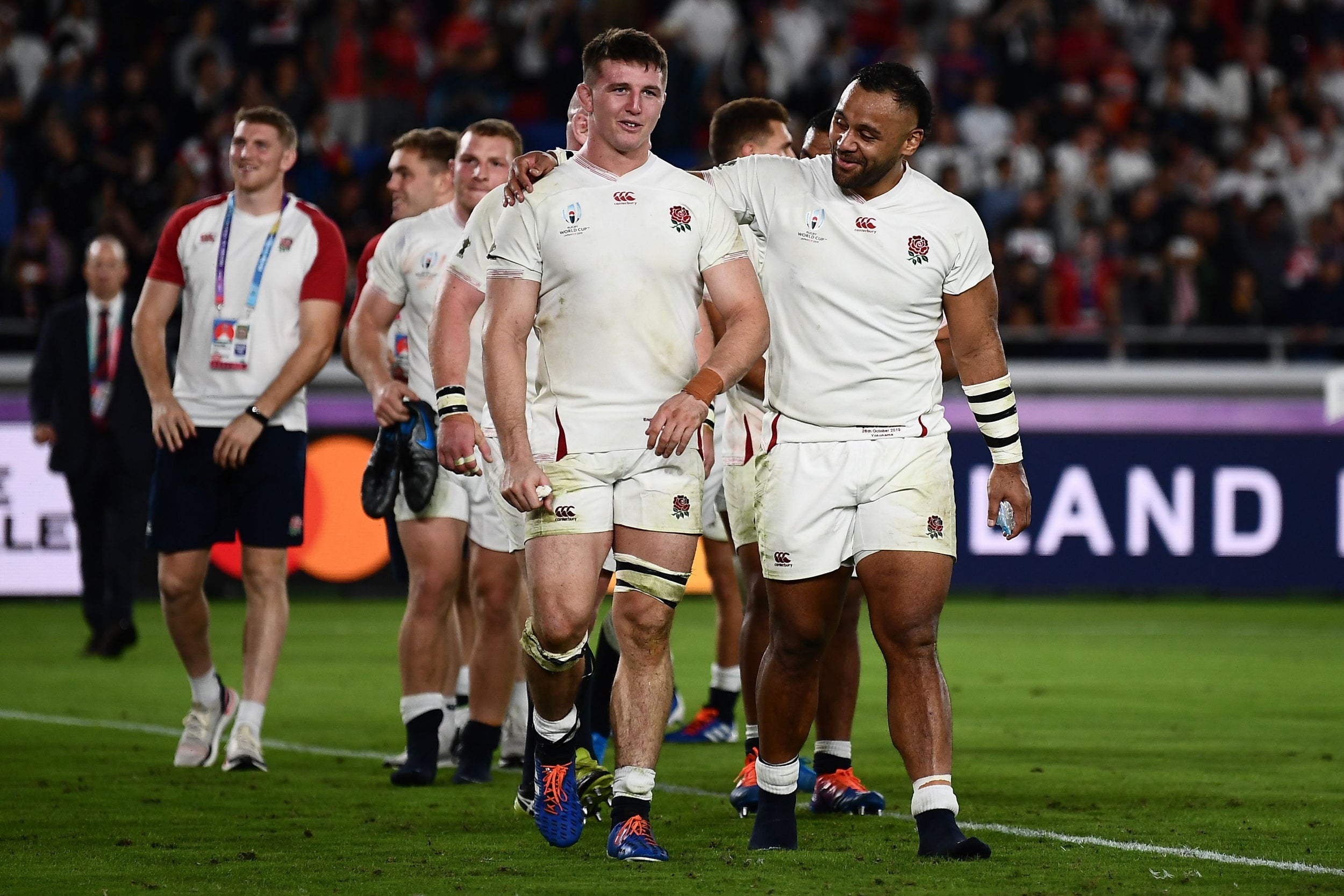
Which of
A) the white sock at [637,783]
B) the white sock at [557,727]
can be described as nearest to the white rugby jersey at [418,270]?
the white sock at [557,727]

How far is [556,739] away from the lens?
19.5 feet

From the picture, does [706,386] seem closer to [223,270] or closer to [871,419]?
[871,419]

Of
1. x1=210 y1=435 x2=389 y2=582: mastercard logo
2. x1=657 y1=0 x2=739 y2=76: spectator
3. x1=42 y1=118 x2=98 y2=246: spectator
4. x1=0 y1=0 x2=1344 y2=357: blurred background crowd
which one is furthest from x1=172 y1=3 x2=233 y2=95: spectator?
x1=210 y1=435 x2=389 y2=582: mastercard logo

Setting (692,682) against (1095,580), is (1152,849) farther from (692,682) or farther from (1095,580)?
(1095,580)

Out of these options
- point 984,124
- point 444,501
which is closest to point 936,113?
point 984,124

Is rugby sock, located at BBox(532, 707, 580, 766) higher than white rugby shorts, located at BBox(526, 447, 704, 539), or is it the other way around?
white rugby shorts, located at BBox(526, 447, 704, 539)

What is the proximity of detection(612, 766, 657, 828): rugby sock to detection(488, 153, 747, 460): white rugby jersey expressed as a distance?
946 millimetres

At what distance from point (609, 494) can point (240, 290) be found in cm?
281

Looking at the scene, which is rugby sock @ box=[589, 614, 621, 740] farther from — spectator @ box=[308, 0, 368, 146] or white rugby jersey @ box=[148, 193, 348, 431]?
spectator @ box=[308, 0, 368, 146]

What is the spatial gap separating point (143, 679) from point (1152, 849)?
664 centimetres

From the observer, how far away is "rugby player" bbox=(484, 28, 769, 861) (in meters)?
5.79

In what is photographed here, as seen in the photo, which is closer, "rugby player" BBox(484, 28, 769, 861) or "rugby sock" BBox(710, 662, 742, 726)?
"rugby player" BBox(484, 28, 769, 861)

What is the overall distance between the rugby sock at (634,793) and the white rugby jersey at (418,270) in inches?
94.5

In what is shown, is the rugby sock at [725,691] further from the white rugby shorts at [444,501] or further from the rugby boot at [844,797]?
the rugby boot at [844,797]
